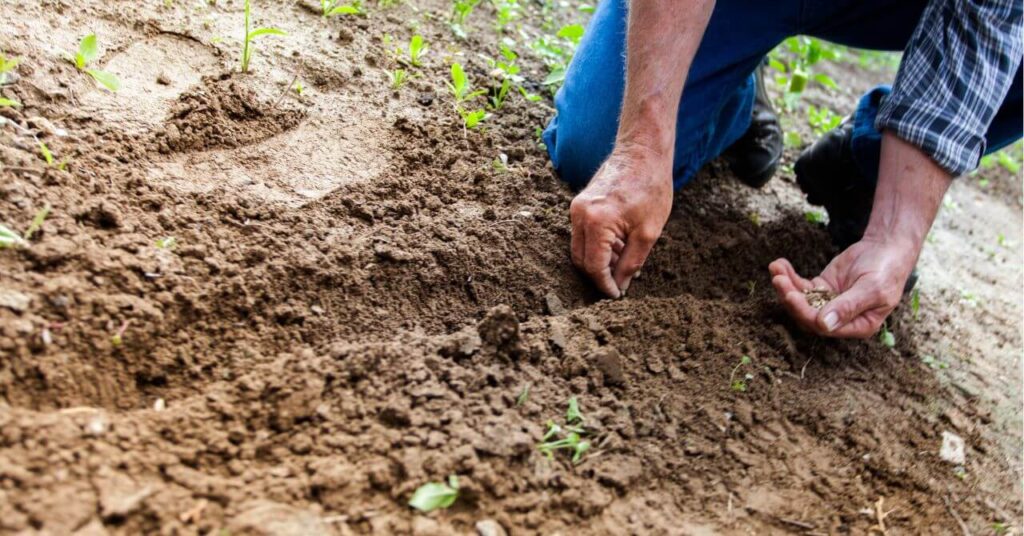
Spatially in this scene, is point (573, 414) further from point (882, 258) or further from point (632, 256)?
point (882, 258)

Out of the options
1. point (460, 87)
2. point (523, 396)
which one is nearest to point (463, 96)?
point (460, 87)

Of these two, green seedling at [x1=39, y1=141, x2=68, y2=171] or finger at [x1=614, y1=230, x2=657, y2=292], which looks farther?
finger at [x1=614, y1=230, x2=657, y2=292]

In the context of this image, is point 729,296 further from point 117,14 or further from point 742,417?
point 117,14

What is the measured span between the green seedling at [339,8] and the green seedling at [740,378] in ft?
5.36

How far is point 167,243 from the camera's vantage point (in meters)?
1.54

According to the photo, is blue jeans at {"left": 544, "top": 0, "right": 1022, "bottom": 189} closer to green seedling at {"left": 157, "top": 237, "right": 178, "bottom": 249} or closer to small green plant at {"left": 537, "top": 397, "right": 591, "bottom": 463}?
small green plant at {"left": 537, "top": 397, "right": 591, "bottom": 463}

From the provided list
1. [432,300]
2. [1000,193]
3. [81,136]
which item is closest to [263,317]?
[432,300]

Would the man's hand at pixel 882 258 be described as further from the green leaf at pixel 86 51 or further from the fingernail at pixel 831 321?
the green leaf at pixel 86 51

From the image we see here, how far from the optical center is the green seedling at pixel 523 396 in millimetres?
1435

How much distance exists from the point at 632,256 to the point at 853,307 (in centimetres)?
59

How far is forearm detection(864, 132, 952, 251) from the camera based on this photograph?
79.7 inches

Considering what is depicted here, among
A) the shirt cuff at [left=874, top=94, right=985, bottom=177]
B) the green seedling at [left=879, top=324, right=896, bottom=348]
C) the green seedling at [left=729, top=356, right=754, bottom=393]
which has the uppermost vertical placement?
the shirt cuff at [left=874, top=94, right=985, bottom=177]

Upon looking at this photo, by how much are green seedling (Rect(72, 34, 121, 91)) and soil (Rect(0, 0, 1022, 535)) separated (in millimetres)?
29

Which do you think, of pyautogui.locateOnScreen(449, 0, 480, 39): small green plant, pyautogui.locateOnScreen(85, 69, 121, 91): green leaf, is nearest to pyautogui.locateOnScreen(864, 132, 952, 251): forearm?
pyautogui.locateOnScreen(449, 0, 480, 39): small green plant
